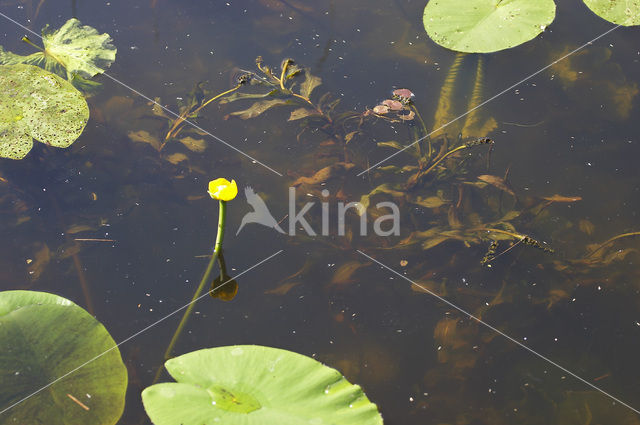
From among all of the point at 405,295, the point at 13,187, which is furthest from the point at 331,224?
the point at 13,187

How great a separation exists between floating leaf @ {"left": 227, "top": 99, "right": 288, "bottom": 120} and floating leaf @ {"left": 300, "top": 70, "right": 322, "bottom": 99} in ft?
0.34

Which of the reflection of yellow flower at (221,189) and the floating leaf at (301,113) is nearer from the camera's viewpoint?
the reflection of yellow flower at (221,189)

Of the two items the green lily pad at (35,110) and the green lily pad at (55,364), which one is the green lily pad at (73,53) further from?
the green lily pad at (55,364)

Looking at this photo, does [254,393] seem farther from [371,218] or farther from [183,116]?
[183,116]

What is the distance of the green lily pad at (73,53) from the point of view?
251 centimetres

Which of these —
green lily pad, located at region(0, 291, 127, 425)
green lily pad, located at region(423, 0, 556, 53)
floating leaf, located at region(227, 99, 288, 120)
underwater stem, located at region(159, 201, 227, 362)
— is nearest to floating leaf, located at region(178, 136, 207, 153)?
floating leaf, located at region(227, 99, 288, 120)

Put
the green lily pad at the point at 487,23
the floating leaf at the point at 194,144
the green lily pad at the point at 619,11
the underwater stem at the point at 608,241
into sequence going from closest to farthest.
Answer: the underwater stem at the point at 608,241 < the floating leaf at the point at 194,144 < the green lily pad at the point at 487,23 < the green lily pad at the point at 619,11

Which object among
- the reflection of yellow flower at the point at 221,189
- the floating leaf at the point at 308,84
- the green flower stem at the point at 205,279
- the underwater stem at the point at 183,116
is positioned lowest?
the green flower stem at the point at 205,279

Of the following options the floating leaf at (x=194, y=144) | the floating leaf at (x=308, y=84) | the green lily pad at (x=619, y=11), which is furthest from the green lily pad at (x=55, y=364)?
the green lily pad at (x=619, y=11)

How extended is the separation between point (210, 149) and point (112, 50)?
769 mm

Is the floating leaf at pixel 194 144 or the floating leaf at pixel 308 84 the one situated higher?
the floating leaf at pixel 308 84

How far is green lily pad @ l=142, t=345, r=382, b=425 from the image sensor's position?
1471 mm

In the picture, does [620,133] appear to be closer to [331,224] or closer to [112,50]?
[331,224]

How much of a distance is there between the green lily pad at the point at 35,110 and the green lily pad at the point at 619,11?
2458 millimetres
